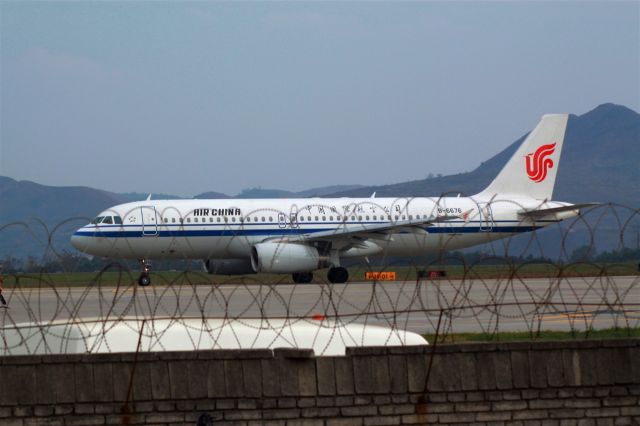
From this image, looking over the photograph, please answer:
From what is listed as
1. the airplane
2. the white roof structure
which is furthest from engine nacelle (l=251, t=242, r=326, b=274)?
the white roof structure

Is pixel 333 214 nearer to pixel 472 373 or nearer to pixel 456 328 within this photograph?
pixel 456 328

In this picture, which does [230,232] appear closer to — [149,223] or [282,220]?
[282,220]

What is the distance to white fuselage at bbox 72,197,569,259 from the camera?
3919 centimetres

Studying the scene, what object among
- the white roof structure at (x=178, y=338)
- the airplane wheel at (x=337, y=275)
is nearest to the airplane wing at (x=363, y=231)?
the airplane wheel at (x=337, y=275)

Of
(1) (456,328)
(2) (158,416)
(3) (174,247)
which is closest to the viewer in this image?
(2) (158,416)

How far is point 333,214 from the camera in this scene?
41281 mm

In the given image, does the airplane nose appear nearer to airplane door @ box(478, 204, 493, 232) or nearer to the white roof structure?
airplane door @ box(478, 204, 493, 232)

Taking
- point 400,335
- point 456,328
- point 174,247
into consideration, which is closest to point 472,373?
point 400,335

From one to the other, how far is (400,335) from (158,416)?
123 inches

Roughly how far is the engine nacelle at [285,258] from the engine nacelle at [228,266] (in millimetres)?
2443

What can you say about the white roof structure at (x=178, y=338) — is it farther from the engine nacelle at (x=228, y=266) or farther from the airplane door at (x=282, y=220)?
the engine nacelle at (x=228, y=266)

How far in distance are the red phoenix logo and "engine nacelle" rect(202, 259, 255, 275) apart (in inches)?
493

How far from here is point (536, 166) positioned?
45.0m

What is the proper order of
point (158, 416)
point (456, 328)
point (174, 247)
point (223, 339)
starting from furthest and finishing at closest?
1. point (174, 247)
2. point (456, 328)
3. point (223, 339)
4. point (158, 416)
